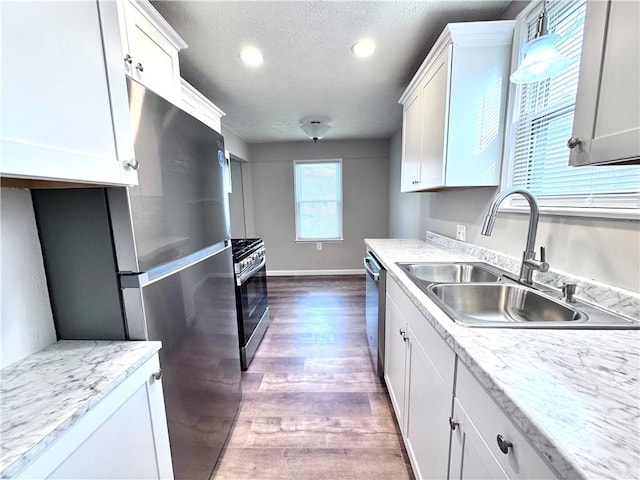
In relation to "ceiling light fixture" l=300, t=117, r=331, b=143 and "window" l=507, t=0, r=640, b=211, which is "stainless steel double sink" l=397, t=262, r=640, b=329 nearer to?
"window" l=507, t=0, r=640, b=211

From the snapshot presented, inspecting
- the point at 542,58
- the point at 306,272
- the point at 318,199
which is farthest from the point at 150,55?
the point at 306,272

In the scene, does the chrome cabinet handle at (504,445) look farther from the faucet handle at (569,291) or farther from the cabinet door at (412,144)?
the cabinet door at (412,144)

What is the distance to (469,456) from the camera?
0.74m

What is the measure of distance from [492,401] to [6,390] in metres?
1.19

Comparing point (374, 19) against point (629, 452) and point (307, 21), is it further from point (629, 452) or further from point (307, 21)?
point (629, 452)

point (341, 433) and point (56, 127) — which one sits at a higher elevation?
point (56, 127)

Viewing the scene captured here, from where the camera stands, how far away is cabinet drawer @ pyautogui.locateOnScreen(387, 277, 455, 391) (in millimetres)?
834

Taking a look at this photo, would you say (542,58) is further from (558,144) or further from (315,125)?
(315,125)

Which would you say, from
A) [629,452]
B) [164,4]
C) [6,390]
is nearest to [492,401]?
[629,452]

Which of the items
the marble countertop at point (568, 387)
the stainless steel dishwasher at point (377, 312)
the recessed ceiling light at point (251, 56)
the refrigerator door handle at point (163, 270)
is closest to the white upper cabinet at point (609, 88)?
the marble countertop at point (568, 387)

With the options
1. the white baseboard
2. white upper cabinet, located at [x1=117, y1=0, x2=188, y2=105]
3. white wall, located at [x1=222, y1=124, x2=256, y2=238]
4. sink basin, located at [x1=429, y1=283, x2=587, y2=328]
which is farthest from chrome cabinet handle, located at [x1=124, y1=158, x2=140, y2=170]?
the white baseboard

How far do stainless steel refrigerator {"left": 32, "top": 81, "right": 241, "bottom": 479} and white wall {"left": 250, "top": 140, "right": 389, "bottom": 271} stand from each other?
338cm

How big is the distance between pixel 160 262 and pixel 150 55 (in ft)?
3.81

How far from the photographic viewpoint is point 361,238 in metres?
4.82
